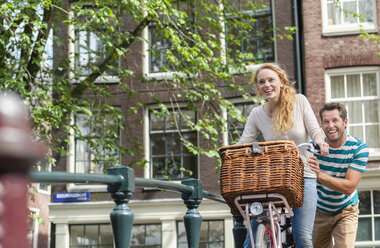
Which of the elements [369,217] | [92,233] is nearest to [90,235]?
[92,233]

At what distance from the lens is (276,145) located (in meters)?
3.07

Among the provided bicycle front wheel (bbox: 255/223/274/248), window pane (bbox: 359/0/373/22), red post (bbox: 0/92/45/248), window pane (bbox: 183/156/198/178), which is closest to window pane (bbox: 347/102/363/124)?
window pane (bbox: 359/0/373/22)

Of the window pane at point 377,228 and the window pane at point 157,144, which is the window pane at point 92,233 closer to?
the window pane at point 157,144

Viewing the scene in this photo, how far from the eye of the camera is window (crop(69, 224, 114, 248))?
1695 cm

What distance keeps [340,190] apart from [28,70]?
24.6 ft

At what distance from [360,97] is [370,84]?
378mm

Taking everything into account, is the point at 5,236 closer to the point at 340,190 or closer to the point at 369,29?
the point at 340,190

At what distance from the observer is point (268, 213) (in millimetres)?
3277

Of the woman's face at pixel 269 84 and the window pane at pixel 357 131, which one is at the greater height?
the window pane at pixel 357 131

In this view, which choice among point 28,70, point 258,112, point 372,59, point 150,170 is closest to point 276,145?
point 258,112

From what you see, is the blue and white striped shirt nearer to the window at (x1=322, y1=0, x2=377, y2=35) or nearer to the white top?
the white top

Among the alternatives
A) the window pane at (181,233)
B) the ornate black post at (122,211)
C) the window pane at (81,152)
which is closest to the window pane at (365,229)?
the window pane at (181,233)

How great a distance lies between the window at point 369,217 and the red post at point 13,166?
15.2m

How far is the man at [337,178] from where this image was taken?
3.37 metres
